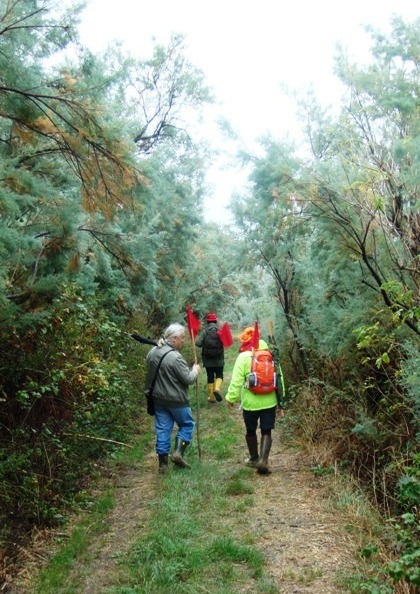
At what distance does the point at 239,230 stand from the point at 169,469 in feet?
24.2

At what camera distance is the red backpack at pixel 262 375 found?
708 cm

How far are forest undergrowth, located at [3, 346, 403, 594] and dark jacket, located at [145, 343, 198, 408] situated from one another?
0.89m

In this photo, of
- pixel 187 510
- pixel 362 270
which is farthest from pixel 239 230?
pixel 187 510

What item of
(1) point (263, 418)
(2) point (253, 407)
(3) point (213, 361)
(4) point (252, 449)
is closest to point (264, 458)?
(4) point (252, 449)

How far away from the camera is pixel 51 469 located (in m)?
Answer: 5.60

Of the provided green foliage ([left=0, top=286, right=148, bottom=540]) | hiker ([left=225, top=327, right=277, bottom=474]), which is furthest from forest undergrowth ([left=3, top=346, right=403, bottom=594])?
green foliage ([left=0, top=286, right=148, bottom=540])

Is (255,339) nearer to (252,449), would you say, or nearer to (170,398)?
(170,398)

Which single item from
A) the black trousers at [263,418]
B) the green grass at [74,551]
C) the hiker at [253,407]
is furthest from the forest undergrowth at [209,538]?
the black trousers at [263,418]

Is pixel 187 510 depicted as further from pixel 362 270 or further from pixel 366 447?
pixel 362 270

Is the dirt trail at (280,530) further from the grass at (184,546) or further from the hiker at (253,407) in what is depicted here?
the hiker at (253,407)

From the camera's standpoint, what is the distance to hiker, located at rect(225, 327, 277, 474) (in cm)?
716

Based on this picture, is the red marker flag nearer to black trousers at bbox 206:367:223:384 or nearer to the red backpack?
the red backpack

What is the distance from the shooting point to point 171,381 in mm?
7152

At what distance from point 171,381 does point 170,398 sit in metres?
0.22
